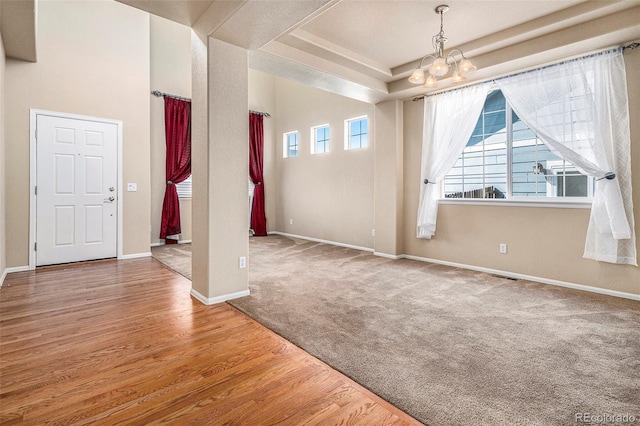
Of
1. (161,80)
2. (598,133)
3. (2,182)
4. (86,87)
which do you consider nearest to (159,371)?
(2,182)

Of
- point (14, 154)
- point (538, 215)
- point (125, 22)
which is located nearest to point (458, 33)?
point (538, 215)

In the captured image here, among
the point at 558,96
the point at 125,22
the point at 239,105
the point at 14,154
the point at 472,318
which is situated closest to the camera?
the point at 472,318

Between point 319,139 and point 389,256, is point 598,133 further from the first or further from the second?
point 319,139

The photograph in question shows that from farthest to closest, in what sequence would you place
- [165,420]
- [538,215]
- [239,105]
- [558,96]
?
[538,215] < [558,96] < [239,105] < [165,420]

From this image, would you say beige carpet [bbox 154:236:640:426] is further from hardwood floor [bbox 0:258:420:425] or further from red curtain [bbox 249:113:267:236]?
red curtain [bbox 249:113:267:236]

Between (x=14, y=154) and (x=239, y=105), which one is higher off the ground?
(x=239, y=105)

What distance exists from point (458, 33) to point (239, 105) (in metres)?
2.60

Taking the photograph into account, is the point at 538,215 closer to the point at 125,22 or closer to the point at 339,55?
the point at 339,55

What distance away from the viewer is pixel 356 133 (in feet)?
20.4

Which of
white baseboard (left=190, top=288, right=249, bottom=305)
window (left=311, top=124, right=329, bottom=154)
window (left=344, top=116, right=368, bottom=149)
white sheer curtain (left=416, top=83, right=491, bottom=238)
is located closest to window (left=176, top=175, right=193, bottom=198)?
window (left=311, top=124, right=329, bottom=154)

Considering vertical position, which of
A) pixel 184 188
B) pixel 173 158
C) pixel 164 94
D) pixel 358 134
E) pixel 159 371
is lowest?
pixel 159 371

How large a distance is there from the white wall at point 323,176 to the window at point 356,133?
10 cm

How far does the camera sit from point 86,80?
4.68 meters

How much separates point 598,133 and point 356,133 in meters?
3.71
